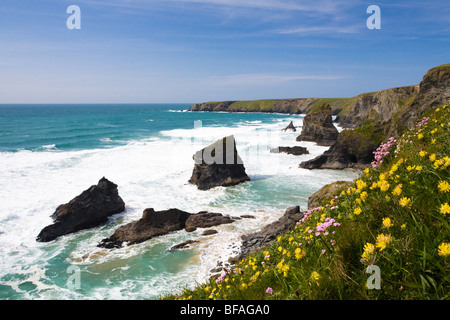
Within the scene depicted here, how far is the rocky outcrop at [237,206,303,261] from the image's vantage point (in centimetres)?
1359

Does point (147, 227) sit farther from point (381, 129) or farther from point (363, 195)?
point (381, 129)

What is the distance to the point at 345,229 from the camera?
3316 mm

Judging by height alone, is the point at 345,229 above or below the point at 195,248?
above

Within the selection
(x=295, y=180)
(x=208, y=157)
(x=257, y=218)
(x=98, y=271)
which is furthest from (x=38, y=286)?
(x=295, y=180)

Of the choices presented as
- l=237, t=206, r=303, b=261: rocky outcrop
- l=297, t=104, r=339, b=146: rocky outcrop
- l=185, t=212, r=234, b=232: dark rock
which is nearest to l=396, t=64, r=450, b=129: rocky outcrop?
l=237, t=206, r=303, b=261: rocky outcrop

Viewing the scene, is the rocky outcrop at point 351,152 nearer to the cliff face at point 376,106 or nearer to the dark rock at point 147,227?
the dark rock at point 147,227

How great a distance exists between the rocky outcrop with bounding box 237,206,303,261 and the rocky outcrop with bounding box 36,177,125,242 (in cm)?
1022

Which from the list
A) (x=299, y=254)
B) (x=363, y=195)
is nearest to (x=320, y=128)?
(x=363, y=195)

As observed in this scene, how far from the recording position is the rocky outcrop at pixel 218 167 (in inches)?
1043

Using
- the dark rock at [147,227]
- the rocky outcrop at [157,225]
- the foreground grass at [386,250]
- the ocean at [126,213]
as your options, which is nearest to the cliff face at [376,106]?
the ocean at [126,213]

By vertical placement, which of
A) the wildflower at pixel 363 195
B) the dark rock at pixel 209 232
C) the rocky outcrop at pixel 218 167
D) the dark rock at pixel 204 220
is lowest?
the dark rock at pixel 209 232

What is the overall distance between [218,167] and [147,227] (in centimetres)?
1142

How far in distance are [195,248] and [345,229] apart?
502 inches
